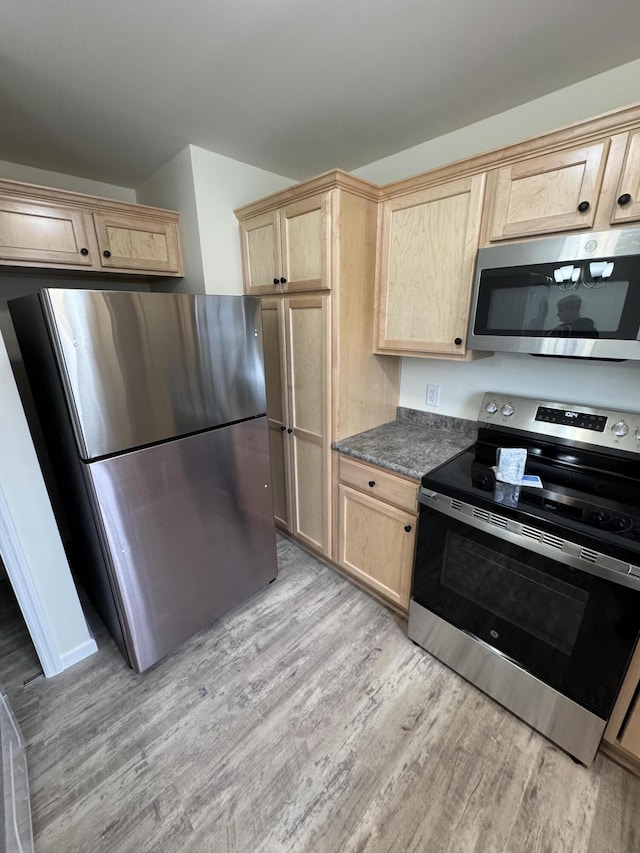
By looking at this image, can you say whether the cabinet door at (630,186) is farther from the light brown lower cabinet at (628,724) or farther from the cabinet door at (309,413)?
the light brown lower cabinet at (628,724)

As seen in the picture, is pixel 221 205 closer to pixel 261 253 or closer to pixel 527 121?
pixel 261 253

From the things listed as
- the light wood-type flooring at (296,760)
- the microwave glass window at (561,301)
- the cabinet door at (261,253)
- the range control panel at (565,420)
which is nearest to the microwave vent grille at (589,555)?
the range control panel at (565,420)

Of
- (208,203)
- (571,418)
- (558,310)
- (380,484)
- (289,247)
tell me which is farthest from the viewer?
(208,203)

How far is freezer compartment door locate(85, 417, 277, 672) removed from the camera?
1.37 m

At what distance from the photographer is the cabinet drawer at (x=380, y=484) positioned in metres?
1.60

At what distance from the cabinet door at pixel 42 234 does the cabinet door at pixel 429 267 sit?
1512mm

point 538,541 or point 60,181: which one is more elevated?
point 60,181

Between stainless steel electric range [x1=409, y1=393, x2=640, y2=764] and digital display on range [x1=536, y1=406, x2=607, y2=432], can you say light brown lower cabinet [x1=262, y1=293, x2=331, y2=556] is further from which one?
digital display on range [x1=536, y1=406, x2=607, y2=432]

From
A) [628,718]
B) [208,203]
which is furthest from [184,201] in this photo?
[628,718]

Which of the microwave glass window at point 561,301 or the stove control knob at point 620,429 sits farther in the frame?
the stove control knob at point 620,429

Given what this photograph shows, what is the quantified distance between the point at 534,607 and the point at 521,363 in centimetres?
107

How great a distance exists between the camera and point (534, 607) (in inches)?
48.9

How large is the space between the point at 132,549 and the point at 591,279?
→ 1976mm

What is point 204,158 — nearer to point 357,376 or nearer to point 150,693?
point 357,376
